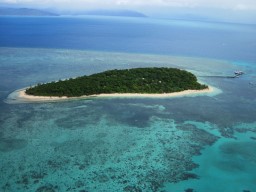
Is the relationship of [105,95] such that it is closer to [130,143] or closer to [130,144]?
[130,143]

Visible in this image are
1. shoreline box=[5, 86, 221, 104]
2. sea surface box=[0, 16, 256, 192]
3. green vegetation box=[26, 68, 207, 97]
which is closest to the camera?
sea surface box=[0, 16, 256, 192]

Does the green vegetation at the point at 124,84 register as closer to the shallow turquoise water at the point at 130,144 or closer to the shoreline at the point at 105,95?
the shoreline at the point at 105,95

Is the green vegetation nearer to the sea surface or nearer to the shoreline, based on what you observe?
the shoreline

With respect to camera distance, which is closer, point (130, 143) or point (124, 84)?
point (130, 143)

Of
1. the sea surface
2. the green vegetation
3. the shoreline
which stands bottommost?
the sea surface

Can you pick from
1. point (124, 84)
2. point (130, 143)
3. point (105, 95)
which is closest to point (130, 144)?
point (130, 143)

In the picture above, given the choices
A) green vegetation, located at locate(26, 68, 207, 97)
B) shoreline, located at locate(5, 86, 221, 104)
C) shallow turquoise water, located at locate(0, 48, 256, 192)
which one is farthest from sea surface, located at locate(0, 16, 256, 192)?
green vegetation, located at locate(26, 68, 207, 97)

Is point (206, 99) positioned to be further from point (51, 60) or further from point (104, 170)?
point (51, 60)
